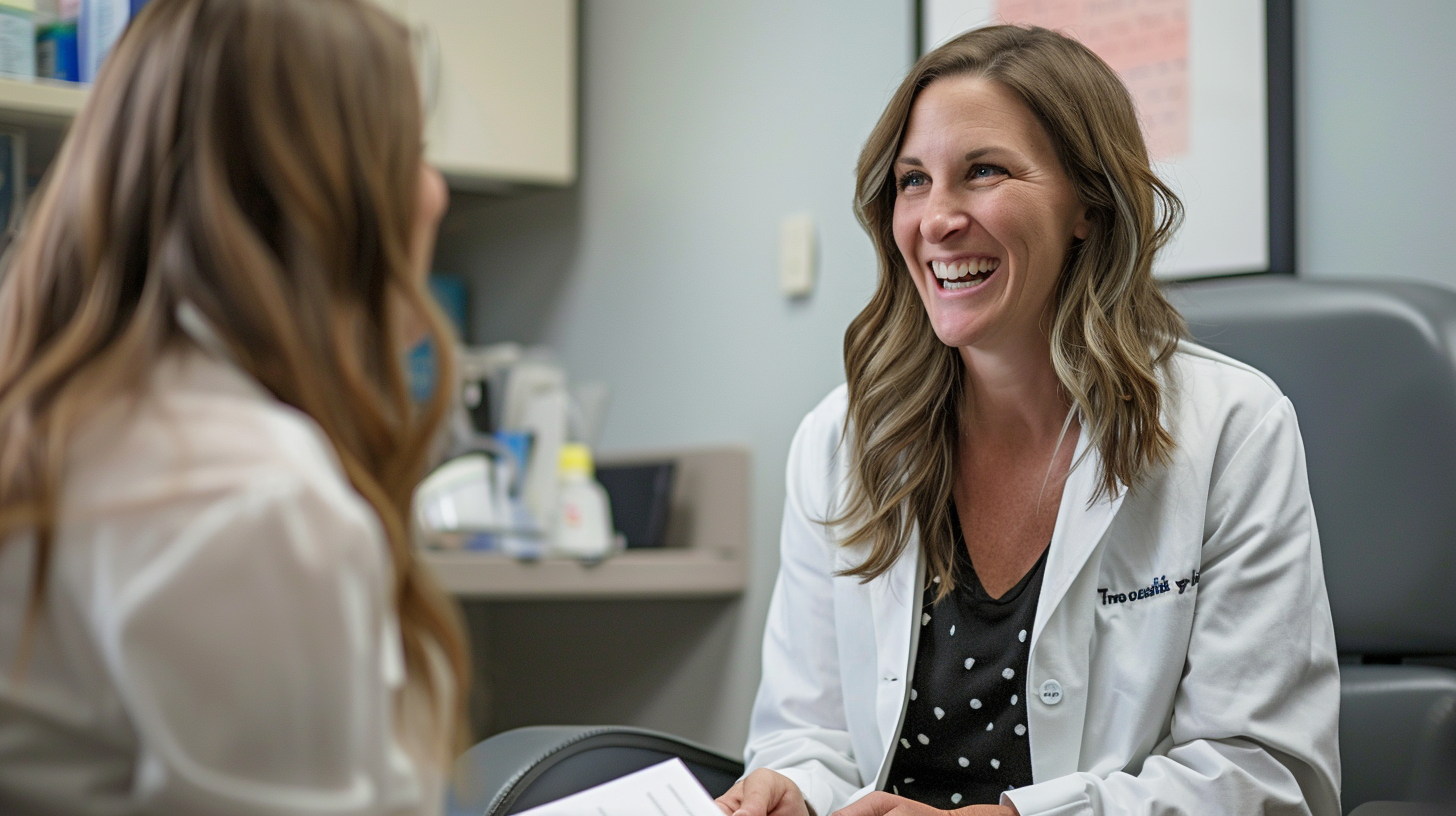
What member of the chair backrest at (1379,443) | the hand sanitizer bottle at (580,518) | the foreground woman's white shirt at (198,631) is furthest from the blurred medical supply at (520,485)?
the foreground woman's white shirt at (198,631)

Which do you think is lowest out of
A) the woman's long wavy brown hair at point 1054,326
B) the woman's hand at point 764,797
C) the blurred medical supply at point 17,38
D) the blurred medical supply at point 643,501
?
the woman's hand at point 764,797

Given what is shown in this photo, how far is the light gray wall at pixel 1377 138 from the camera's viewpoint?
1291mm

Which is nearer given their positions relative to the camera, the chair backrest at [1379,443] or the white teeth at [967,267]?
the chair backrest at [1379,443]

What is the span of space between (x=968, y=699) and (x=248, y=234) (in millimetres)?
834

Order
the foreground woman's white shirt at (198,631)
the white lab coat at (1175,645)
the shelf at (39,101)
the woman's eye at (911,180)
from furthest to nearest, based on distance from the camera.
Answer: the shelf at (39,101) → the woman's eye at (911,180) → the white lab coat at (1175,645) → the foreground woman's white shirt at (198,631)

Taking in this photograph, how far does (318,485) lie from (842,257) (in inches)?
56.2

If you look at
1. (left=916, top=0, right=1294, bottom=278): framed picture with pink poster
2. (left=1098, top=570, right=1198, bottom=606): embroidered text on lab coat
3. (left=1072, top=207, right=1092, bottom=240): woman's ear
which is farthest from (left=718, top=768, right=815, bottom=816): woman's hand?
(left=916, top=0, right=1294, bottom=278): framed picture with pink poster

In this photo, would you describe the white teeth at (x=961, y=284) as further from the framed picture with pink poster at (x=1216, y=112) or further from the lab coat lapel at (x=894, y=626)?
the framed picture with pink poster at (x=1216, y=112)

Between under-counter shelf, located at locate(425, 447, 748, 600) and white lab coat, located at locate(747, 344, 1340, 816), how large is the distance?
2.00 ft

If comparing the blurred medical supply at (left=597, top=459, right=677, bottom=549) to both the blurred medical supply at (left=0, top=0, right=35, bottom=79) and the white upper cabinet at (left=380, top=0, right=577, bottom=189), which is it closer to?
the white upper cabinet at (left=380, top=0, right=577, bottom=189)

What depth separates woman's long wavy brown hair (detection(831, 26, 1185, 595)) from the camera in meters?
1.14

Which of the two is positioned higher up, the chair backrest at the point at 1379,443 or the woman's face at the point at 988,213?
the woman's face at the point at 988,213

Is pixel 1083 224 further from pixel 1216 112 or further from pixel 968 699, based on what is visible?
pixel 968 699

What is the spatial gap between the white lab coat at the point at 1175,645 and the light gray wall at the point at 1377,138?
32 cm
